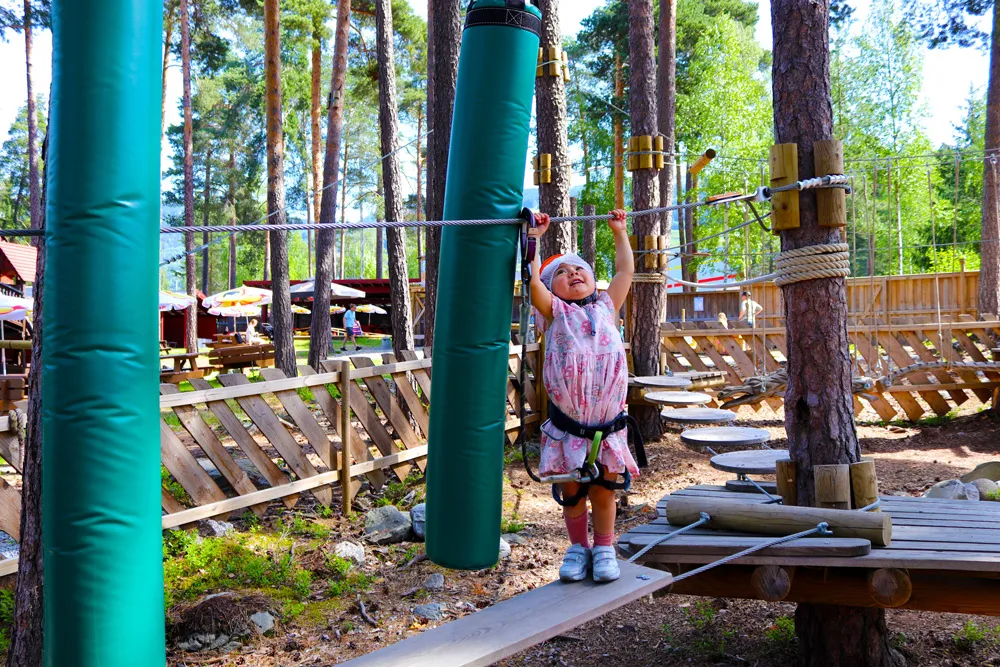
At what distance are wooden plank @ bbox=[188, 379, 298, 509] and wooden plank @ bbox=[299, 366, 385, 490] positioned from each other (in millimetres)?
539

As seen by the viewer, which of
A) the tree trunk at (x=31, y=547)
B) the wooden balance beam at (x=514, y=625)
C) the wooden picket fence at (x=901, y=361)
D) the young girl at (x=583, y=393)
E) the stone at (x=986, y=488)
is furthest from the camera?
the wooden picket fence at (x=901, y=361)

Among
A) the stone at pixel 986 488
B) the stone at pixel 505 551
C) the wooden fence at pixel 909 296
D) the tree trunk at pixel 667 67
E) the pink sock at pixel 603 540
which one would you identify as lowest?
the stone at pixel 505 551

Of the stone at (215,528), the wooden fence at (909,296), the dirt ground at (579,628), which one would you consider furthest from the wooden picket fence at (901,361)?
the stone at (215,528)

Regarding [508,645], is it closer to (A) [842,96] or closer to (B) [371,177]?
(A) [842,96]

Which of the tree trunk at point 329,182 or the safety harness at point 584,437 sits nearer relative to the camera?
the safety harness at point 584,437

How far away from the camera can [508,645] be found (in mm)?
2248

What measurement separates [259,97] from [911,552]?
30.7 meters

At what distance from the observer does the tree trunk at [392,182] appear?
11.1 metres

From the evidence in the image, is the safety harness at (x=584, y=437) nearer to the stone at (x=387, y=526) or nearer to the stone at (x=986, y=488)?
the stone at (x=387, y=526)

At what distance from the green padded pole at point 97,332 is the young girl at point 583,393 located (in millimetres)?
1373

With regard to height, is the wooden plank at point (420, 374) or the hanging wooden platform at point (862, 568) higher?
the wooden plank at point (420, 374)

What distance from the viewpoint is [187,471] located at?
5.18m

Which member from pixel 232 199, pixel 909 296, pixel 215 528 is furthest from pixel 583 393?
pixel 232 199

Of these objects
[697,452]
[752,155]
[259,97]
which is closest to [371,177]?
[259,97]
